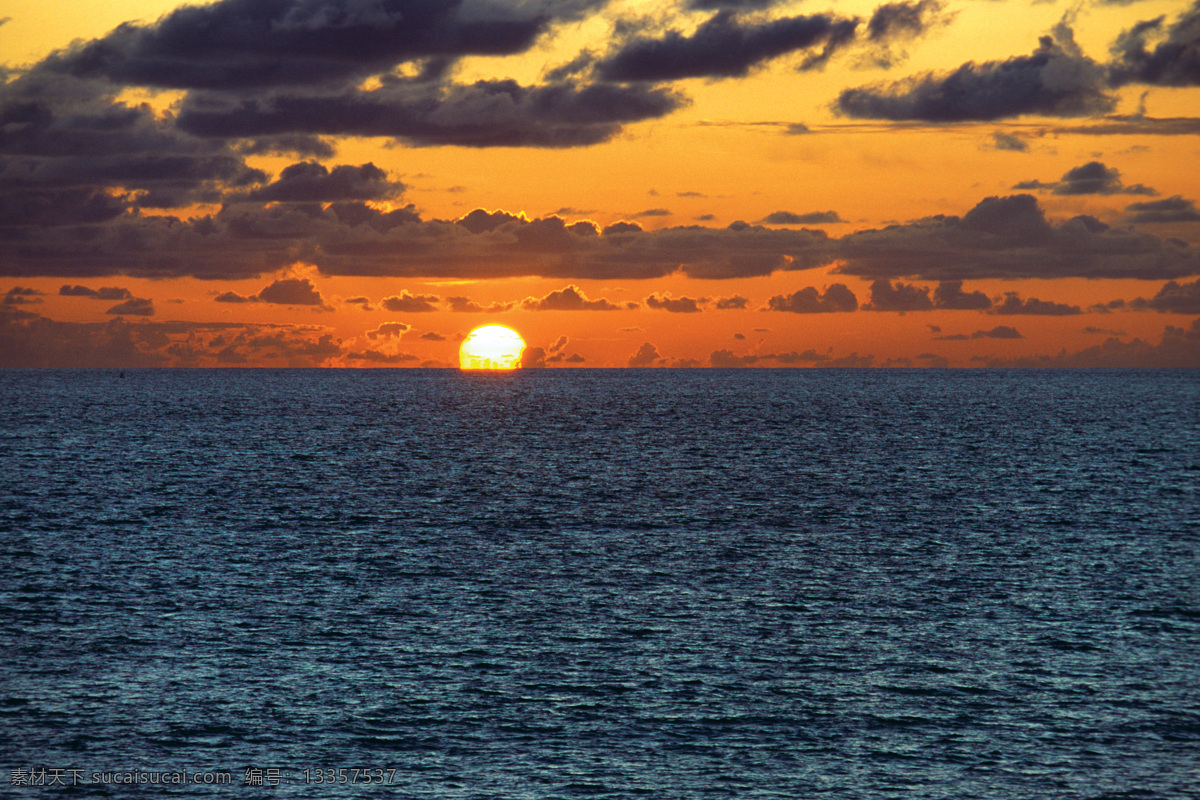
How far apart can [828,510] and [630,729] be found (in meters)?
50.8

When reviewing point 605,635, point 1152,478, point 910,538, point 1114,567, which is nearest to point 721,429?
point 1152,478

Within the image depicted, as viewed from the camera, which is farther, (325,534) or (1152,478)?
(1152,478)

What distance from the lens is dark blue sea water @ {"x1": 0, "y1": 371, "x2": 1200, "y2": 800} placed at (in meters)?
32.8

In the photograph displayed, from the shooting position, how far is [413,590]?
54812 mm

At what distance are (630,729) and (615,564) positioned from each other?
2607 centimetres

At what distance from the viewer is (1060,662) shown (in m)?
42.6

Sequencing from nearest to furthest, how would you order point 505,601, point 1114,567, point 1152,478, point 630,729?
point 630,729
point 505,601
point 1114,567
point 1152,478

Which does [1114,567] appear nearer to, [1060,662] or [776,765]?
[1060,662]

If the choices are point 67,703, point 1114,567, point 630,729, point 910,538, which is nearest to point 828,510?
point 910,538

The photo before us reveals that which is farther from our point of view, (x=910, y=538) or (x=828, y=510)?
(x=828, y=510)

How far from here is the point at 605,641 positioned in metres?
44.9

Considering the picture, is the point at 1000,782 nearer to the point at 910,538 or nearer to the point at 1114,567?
the point at 1114,567

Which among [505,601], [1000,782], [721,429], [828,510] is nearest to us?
[1000,782]

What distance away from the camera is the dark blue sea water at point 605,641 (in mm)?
32750
